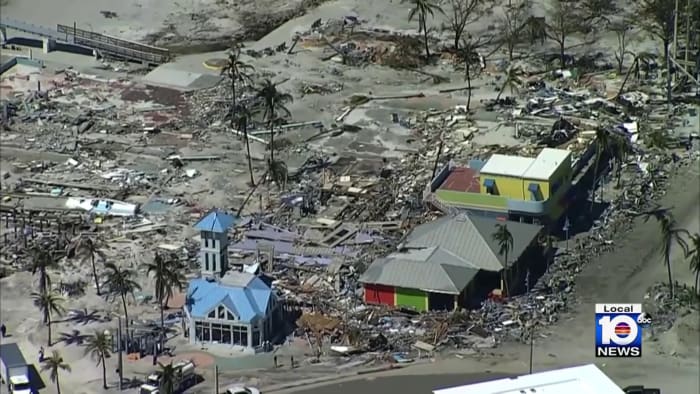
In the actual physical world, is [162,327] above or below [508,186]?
below

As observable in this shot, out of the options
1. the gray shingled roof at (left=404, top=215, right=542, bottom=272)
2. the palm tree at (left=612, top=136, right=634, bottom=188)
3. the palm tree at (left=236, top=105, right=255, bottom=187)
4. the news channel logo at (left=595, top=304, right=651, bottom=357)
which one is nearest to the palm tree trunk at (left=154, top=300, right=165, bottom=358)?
the gray shingled roof at (left=404, top=215, right=542, bottom=272)

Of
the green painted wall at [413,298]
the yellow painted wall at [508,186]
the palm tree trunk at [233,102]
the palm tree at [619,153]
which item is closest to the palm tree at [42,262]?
the green painted wall at [413,298]

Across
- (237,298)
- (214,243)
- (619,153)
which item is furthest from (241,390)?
(619,153)

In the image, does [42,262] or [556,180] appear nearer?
[42,262]

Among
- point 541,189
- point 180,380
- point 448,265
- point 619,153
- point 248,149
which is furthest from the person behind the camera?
point 248,149

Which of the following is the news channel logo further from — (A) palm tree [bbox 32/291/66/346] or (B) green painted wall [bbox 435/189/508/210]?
(A) palm tree [bbox 32/291/66/346]

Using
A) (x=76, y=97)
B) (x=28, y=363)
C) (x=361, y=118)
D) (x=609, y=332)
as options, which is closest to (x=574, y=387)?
(x=609, y=332)

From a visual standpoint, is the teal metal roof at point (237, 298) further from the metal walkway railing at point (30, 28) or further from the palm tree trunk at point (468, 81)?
the metal walkway railing at point (30, 28)

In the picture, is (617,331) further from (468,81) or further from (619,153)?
(468,81)
